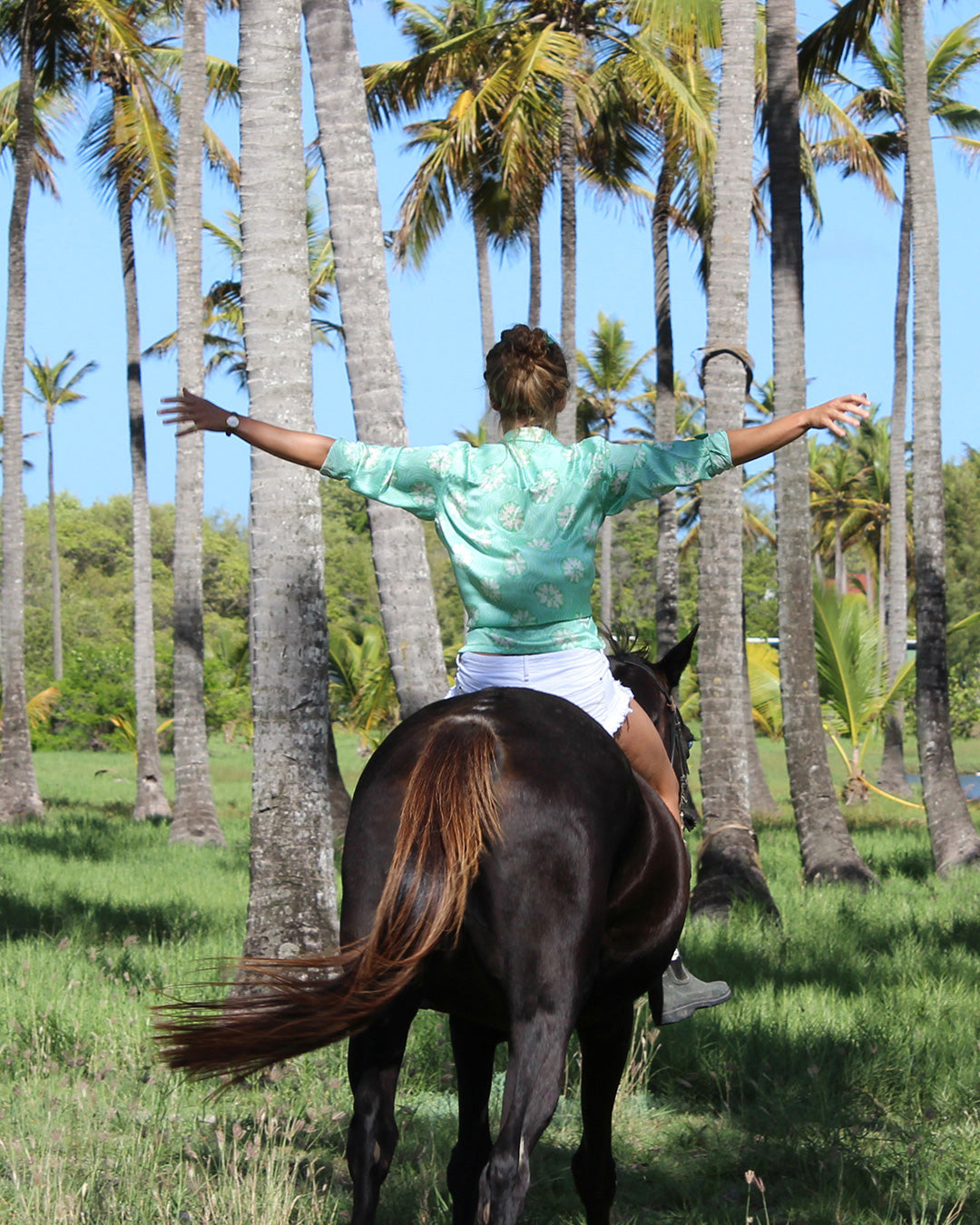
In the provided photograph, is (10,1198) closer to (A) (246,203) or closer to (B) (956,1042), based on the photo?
(B) (956,1042)

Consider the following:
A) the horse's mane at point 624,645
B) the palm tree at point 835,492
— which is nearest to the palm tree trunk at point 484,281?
the horse's mane at point 624,645

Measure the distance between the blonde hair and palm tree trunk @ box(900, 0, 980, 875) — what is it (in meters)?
9.90

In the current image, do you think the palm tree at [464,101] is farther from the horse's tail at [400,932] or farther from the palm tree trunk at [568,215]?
the horse's tail at [400,932]

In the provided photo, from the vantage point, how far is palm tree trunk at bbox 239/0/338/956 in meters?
6.46

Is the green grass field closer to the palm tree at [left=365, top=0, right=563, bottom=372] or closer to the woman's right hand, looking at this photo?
the woman's right hand

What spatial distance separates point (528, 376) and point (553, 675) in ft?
2.80

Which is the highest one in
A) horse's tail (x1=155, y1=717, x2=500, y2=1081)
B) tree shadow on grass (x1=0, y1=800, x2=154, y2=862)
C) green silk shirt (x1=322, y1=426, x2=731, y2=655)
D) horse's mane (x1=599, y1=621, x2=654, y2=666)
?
green silk shirt (x1=322, y1=426, x2=731, y2=655)

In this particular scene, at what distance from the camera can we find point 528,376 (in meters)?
3.56

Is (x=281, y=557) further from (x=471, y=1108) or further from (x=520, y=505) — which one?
(x=471, y=1108)

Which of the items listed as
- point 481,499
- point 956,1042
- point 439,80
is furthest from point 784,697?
point 439,80

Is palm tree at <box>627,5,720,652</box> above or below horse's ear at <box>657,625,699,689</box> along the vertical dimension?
above

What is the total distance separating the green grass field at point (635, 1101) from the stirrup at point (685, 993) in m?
0.60

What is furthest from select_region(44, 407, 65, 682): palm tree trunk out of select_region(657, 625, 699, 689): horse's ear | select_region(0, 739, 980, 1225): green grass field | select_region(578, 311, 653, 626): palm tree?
select_region(657, 625, 699, 689): horse's ear

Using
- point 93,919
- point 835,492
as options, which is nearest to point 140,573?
point 93,919
